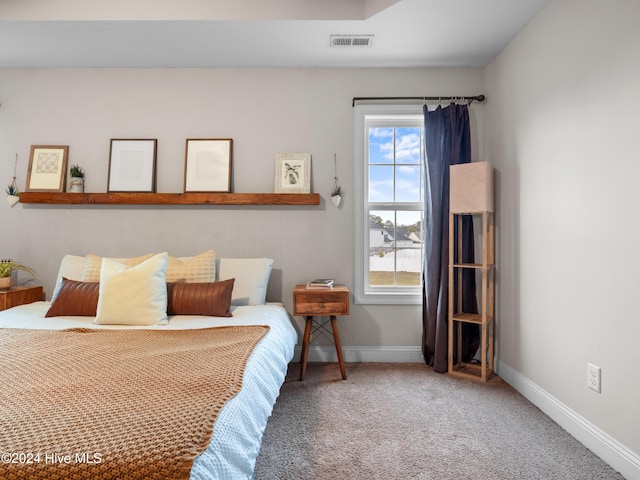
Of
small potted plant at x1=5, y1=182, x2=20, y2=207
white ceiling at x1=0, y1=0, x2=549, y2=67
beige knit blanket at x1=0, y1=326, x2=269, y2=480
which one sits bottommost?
beige knit blanket at x1=0, y1=326, x2=269, y2=480

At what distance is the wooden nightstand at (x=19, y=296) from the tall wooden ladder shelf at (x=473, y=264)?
3389 millimetres

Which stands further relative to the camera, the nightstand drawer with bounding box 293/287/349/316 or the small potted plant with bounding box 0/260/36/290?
the small potted plant with bounding box 0/260/36/290

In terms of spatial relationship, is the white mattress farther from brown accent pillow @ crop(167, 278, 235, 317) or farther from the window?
the window

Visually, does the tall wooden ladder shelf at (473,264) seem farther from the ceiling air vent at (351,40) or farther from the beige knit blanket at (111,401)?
the beige knit blanket at (111,401)

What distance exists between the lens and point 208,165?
3.18 m

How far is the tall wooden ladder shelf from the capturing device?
273cm

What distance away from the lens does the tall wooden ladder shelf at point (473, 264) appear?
8.96 feet

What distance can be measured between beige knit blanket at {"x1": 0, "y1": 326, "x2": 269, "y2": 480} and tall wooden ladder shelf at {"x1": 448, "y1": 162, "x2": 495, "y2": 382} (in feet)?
5.85

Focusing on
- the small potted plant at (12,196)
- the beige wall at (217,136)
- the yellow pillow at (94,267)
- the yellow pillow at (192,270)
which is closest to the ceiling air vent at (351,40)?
the beige wall at (217,136)

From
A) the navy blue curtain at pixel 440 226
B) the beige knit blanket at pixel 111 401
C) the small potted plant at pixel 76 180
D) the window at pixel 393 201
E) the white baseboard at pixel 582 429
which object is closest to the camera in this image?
the beige knit blanket at pixel 111 401

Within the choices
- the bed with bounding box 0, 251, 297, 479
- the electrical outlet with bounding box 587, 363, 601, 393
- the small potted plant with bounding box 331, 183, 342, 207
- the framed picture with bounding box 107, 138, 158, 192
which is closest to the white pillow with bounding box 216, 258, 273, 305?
the bed with bounding box 0, 251, 297, 479

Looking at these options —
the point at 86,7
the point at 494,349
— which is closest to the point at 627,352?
the point at 494,349

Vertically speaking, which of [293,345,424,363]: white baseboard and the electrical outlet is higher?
the electrical outlet

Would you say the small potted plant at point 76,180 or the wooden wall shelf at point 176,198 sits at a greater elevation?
the small potted plant at point 76,180
